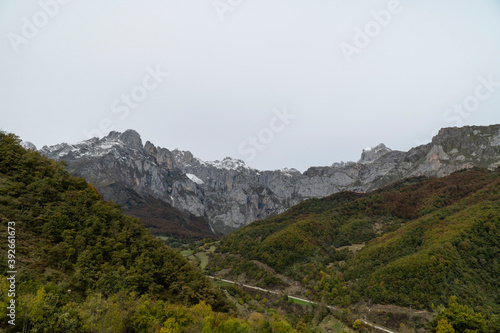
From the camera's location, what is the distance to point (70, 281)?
2792 cm

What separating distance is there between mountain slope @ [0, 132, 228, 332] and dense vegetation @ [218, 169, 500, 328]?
1737 inches

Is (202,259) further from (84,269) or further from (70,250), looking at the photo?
(84,269)

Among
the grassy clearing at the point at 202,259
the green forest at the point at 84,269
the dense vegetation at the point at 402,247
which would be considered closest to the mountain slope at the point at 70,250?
the green forest at the point at 84,269

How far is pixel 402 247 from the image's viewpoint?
252 ft

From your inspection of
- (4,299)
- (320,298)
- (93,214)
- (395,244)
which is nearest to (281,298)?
(320,298)

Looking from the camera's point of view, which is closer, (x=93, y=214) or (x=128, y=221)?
(x=93, y=214)

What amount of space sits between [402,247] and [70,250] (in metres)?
80.3

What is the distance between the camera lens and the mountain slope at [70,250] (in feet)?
80.0

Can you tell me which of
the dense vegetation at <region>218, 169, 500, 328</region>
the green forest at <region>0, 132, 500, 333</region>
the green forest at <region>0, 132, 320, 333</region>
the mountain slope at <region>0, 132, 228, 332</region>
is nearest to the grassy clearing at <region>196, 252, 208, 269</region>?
the green forest at <region>0, 132, 500, 333</region>

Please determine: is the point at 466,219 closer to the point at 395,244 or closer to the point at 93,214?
the point at 395,244

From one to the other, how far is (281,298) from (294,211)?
244ft

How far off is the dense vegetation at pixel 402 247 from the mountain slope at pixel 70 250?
44.1 m

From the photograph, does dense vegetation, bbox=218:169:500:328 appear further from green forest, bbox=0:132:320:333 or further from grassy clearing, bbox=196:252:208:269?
green forest, bbox=0:132:320:333

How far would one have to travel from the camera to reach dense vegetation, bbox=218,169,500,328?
5975cm
